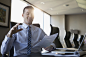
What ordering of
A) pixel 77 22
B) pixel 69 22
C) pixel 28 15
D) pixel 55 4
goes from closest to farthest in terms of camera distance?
pixel 28 15
pixel 55 4
pixel 77 22
pixel 69 22

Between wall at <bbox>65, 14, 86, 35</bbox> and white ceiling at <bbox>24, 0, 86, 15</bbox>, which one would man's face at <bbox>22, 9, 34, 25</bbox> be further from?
wall at <bbox>65, 14, 86, 35</bbox>

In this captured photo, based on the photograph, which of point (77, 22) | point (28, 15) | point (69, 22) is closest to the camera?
point (28, 15)

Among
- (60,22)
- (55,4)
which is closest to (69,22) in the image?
(60,22)

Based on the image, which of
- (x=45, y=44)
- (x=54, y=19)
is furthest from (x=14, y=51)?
(x=54, y=19)

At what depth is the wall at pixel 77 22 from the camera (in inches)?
395

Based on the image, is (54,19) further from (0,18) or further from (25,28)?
(25,28)

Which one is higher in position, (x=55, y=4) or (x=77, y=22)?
(x=55, y=4)

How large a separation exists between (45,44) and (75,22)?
976 centimetres

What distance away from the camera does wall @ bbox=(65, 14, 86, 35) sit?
10.0 meters

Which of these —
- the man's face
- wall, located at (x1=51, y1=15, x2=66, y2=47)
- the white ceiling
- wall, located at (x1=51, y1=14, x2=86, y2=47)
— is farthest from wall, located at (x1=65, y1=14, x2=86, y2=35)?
the man's face

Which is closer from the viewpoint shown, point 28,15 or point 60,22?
point 28,15

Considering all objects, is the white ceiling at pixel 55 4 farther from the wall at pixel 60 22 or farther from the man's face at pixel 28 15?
the man's face at pixel 28 15

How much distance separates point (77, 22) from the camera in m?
10.2

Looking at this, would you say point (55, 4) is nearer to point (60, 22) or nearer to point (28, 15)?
point (60, 22)
